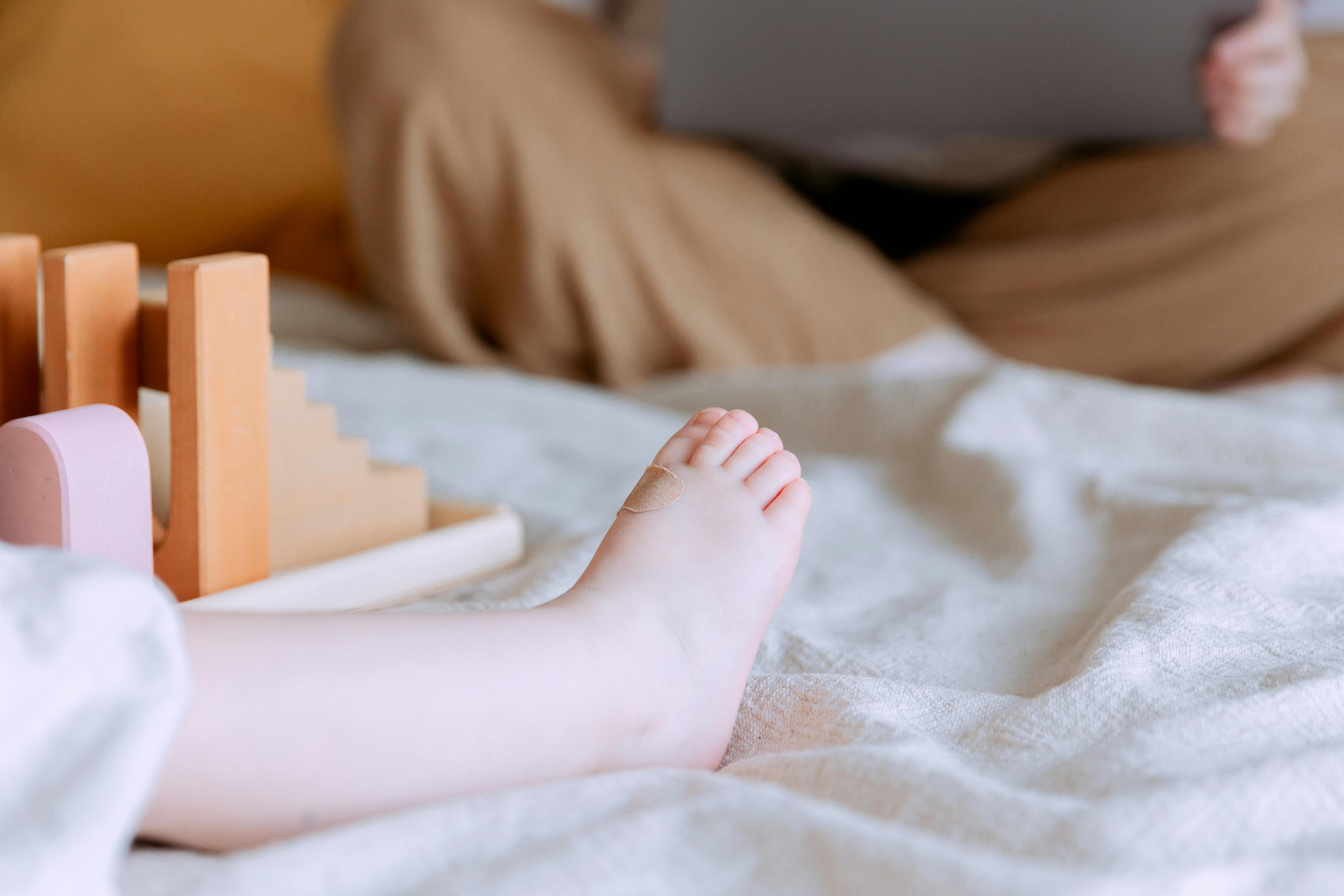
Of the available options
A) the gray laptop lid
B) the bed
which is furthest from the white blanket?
the gray laptop lid

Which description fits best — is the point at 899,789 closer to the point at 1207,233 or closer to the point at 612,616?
the point at 612,616

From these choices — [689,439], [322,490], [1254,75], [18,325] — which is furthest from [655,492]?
[1254,75]

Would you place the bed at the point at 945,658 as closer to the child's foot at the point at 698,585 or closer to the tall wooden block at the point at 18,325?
the child's foot at the point at 698,585

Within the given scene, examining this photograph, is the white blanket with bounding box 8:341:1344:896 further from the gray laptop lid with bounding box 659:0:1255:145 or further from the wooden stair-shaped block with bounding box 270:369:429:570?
the gray laptop lid with bounding box 659:0:1255:145

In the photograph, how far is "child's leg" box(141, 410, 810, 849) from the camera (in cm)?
33

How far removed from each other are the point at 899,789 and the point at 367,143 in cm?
85

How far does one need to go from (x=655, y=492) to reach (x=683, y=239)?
0.63 m

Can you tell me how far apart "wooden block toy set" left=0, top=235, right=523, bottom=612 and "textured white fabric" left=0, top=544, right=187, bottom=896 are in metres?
0.10

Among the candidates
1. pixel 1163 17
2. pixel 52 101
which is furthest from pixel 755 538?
pixel 52 101

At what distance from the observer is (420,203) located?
3.37 feet

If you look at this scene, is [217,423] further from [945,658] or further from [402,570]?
[945,658]

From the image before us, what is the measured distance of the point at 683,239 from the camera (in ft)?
3.57

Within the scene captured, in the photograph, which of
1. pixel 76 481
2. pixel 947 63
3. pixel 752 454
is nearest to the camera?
pixel 76 481

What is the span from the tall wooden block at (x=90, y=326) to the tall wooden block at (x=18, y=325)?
0.01 metres
